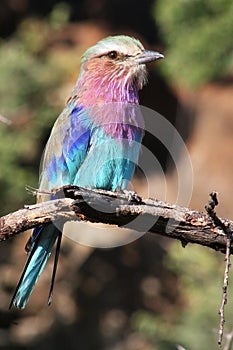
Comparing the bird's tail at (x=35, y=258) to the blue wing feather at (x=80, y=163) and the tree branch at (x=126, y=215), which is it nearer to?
the blue wing feather at (x=80, y=163)

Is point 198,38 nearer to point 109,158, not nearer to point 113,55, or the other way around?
point 113,55

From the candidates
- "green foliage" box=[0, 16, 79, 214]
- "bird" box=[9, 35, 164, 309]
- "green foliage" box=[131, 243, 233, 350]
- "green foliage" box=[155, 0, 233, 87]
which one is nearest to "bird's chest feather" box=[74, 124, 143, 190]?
"bird" box=[9, 35, 164, 309]

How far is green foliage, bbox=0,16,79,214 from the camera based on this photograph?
6098 millimetres

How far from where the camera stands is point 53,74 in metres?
6.57

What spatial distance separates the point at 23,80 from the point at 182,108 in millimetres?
→ 2096

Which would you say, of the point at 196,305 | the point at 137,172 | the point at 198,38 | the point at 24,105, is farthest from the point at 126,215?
the point at 137,172

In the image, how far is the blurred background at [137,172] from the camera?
18.4 ft

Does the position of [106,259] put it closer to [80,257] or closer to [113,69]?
[80,257]

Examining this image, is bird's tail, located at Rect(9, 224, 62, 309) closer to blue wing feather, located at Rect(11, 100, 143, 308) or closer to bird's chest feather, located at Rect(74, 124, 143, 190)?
blue wing feather, located at Rect(11, 100, 143, 308)

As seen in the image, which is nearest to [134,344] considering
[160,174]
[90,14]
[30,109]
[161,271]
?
[161,271]

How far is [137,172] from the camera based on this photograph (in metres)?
Answer: 6.93

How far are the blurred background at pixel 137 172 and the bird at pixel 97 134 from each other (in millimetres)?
1240

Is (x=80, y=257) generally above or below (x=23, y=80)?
below

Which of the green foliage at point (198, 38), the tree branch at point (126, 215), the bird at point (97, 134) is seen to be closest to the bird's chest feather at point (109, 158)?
the bird at point (97, 134)
